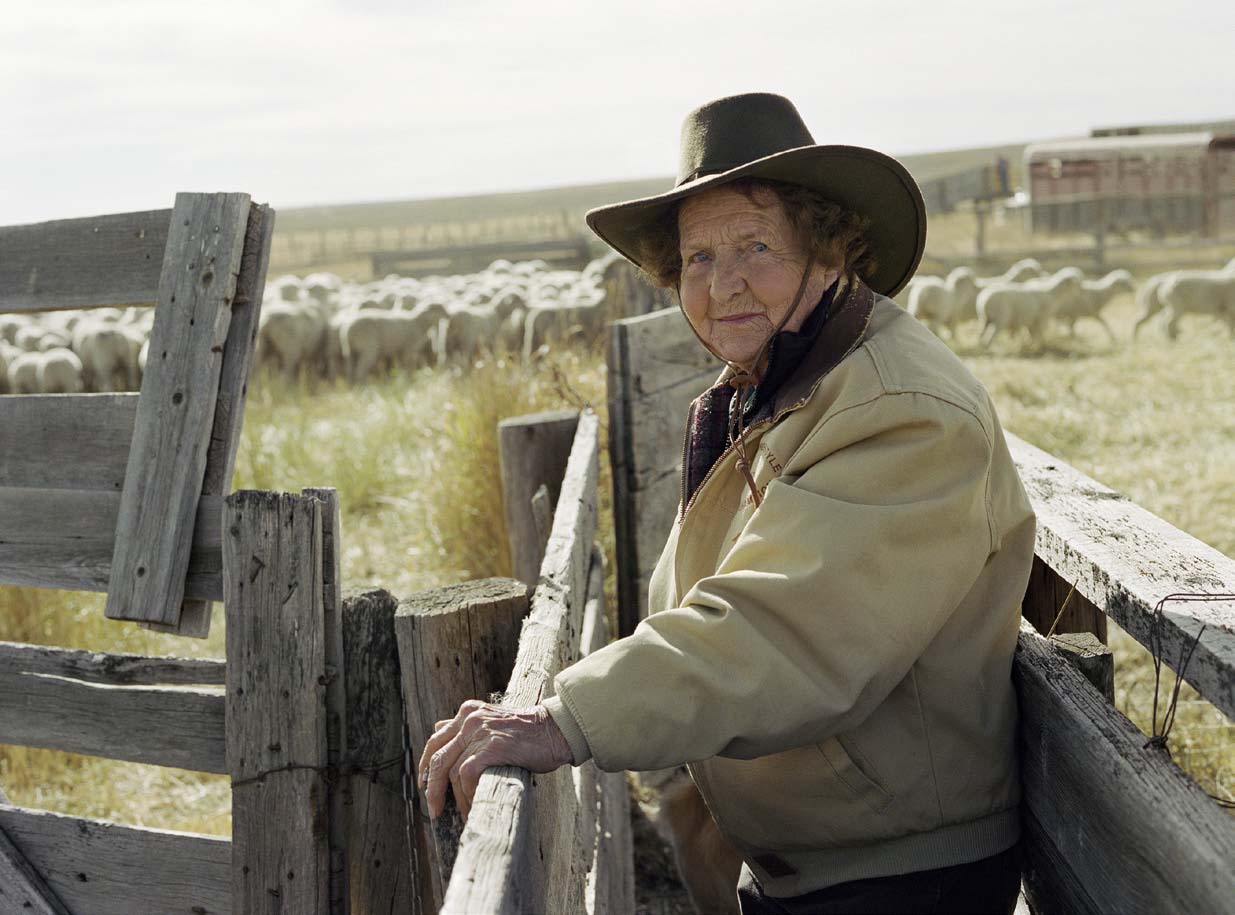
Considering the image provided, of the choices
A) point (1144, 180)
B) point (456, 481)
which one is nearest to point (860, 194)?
point (456, 481)

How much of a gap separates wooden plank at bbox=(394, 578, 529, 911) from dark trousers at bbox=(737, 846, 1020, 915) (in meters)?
0.91

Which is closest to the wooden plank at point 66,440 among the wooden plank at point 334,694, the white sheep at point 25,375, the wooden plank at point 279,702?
the wooden plank at point 279,702

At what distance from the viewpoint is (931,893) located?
193 cm

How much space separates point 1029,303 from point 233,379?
49.7ft

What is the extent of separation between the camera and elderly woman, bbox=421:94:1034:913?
67.0 inches

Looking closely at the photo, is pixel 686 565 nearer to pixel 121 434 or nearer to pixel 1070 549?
pixel 1070 549

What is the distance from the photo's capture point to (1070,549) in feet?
7.22

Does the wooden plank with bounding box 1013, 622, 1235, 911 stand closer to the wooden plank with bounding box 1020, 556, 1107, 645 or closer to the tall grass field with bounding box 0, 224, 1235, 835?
the wooden plank with bounding box 1020, 556, 1107, 645

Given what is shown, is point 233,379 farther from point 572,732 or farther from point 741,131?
point 572,732

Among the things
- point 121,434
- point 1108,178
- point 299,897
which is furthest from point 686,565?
point 1108,178

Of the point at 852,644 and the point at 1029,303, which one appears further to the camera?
the point at 1029,303

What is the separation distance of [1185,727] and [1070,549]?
1.86 metres

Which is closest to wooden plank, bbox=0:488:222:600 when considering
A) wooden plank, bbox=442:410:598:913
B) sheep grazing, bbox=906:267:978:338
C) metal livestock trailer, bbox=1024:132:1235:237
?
wooden plank, bbox=442:410:598:913

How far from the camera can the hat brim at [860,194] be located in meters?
2.14
